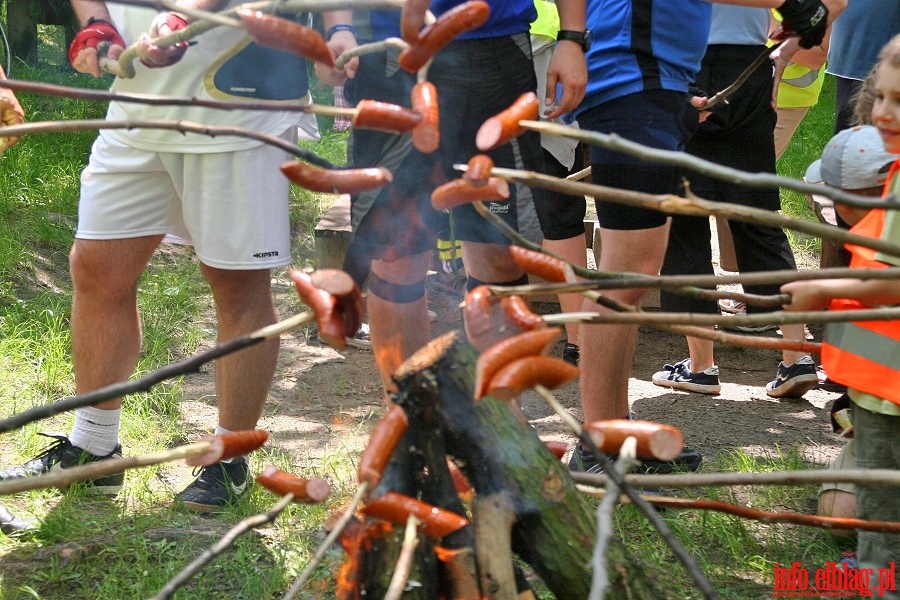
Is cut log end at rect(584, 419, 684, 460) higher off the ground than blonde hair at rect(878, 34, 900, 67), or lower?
lower

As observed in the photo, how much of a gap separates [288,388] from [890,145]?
289 centimetres

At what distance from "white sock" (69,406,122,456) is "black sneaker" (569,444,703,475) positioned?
1.58m

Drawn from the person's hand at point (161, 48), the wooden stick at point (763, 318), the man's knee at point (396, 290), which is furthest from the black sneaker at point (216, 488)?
the wooden stick at point (763, 318)

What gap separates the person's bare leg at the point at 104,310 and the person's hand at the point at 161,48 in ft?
3.30

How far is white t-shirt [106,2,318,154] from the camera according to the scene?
2863mm

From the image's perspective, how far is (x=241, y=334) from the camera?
10.0 ft

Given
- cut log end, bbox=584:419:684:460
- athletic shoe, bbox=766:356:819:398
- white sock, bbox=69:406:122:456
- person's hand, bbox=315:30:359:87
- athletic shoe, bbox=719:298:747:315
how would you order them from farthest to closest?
athletic shoe, bbox=719:298:747:315 → athletic shoe, bbox=766:356:819:398 → white sock, bbox=69:406:122:456 → person's hand, bbox=315:30:359:87 → cut log end, bbox=584:419:684:460

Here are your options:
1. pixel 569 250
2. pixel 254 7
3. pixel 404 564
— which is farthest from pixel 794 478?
pixel 569 250

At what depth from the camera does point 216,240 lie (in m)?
2.95

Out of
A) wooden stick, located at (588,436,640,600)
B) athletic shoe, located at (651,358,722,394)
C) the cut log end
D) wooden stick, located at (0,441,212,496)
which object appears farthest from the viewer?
athletic shoe, located at (651,358,722,394)

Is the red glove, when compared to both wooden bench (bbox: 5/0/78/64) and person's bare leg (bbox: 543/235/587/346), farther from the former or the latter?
wooden bench (bbox: 5/0/78/64)

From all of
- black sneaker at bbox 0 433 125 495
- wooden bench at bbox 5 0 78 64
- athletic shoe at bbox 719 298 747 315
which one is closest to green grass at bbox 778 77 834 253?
athletic shoe at bbox 719 298 747 315

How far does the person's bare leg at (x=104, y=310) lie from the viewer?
300cm

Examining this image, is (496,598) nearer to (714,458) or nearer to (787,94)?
(714,458)
